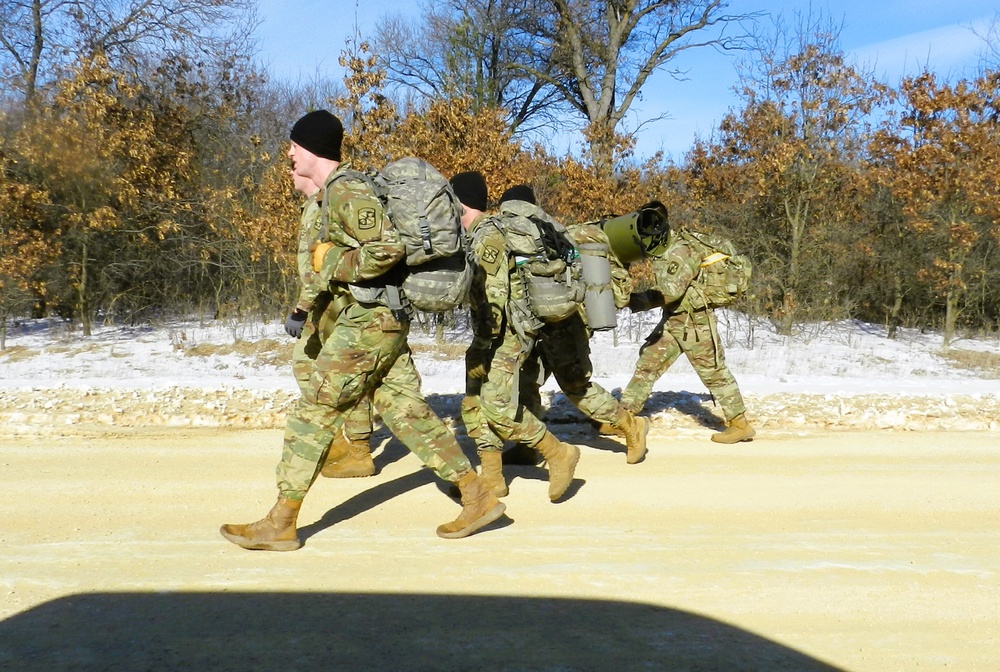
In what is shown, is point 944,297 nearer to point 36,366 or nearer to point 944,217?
point 944,217

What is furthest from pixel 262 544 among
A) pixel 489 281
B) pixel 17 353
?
pixel 17 353

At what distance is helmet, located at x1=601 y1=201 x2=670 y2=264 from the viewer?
225 inches

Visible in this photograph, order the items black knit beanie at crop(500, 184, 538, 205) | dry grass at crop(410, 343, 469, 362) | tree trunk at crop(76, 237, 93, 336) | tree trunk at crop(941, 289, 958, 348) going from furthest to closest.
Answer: tree trunk at crop(941, 289, 958, 348) < tree trunk at crop(76, 237, 93, 336) < dry grass at crop(410, 343, 469, 362) < black knit beanie at crop(500, 184, 538, 205)

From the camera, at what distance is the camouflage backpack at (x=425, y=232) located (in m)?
4.26

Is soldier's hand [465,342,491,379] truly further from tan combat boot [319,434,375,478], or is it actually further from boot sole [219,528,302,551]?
boot sole [219,528,302,551]

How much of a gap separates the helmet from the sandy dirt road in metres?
1.48

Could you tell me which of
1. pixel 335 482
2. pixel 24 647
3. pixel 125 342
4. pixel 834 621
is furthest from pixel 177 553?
pixel 125 342

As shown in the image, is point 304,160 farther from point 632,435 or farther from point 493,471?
point 632,435

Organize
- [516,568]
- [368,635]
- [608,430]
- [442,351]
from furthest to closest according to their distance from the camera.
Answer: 1. [442,351]
2. [608,430]
3. [516,568]
4. [368,635]

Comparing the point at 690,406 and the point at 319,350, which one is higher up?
the point at 319,350

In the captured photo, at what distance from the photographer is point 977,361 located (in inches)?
486

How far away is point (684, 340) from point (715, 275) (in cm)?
57

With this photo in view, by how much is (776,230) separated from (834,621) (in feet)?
44.5

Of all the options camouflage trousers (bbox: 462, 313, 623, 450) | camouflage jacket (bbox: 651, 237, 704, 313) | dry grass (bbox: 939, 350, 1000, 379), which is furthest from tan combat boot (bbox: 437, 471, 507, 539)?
dry grass (bbox: 939, 350, 1000, 379)
